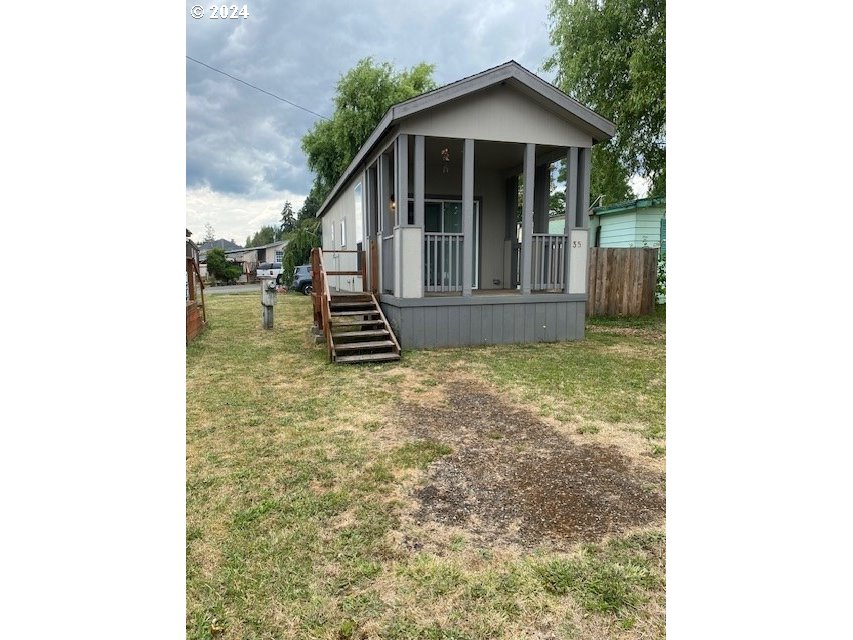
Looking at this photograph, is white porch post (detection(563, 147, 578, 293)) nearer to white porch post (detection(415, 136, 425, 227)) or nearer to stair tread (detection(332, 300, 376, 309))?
white porch post (detection(415, 136, 425, 227))

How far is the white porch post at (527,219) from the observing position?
711 cm

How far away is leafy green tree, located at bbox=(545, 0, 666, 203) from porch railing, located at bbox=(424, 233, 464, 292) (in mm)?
6236

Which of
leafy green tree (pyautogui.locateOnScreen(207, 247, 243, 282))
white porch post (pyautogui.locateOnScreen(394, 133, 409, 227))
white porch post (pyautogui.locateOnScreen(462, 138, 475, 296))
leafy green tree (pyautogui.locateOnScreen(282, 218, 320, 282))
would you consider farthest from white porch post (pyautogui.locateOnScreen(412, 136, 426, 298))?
leafy green tree (pyautogui.locateOnScreen(207, 247, 243, 282))

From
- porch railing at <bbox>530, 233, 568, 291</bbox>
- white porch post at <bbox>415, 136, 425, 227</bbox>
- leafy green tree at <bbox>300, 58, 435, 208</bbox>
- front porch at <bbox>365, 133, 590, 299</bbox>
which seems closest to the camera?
white porch post at <bbox>415, 136, 425, 227</bbox>

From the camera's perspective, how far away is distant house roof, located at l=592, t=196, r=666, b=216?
36.2 feet

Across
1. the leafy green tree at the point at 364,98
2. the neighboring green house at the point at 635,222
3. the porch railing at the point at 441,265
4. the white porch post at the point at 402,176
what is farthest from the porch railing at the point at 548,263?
the leafy green tree at the point at 364,98

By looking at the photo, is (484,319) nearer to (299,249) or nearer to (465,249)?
(465,249)

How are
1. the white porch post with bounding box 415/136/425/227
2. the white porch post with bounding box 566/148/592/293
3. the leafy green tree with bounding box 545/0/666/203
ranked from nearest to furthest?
the white porch post with bounding box 415/136/425/227 → the white porch post with bounding box 566/148/592/293 → the leafy green tree with bounding box 545/0/666/203

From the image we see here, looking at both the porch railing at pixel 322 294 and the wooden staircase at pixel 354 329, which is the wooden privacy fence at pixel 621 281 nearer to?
the porch railing at pixel 322 294

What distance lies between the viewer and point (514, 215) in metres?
9.31

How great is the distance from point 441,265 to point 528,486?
495 centimetres
